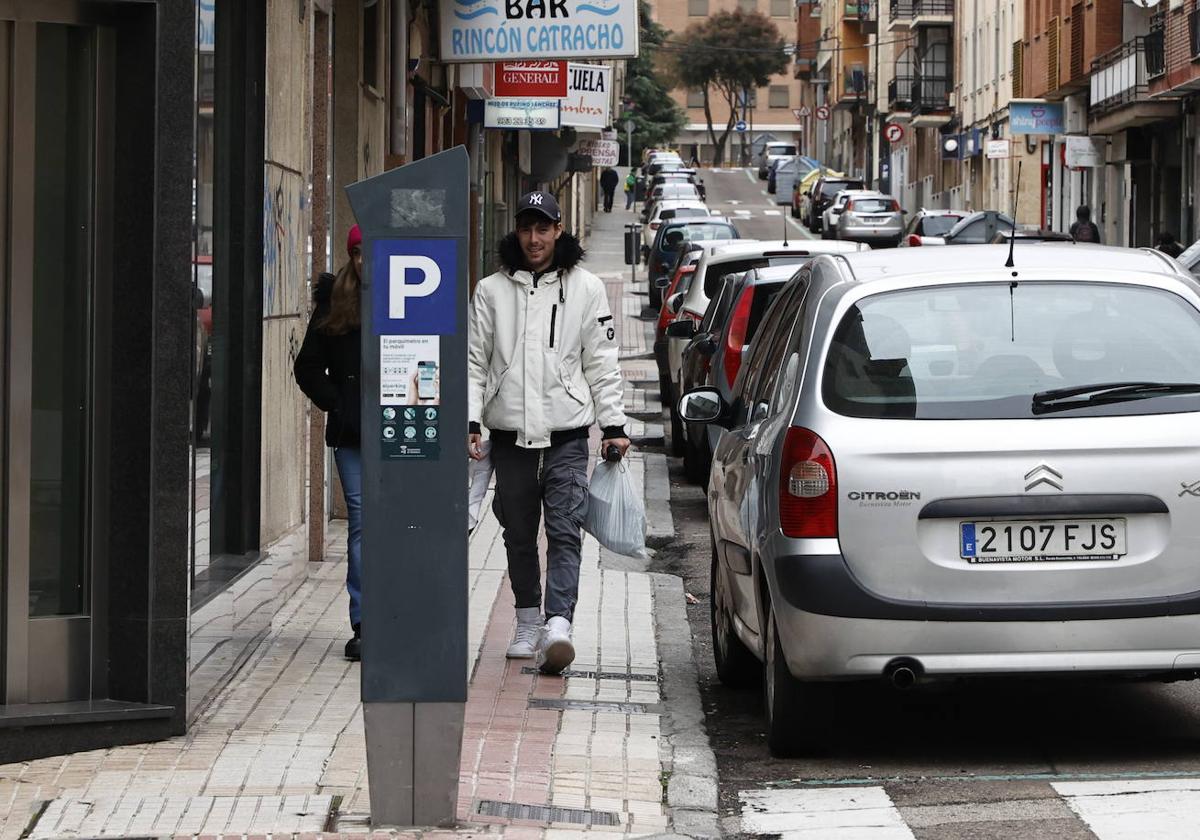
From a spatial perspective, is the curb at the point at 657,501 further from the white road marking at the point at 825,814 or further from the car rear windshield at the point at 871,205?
the car rear windshield at the point at 871,205

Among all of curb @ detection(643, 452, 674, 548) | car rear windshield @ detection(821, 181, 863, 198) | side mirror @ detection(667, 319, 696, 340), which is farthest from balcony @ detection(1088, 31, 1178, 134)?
curb @ detection(643, 452, 674, 548)

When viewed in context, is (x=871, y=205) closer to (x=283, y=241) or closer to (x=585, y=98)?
(x=585, y=98)

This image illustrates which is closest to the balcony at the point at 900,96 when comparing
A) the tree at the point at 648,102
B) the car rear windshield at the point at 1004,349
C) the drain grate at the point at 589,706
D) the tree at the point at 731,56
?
the tree at the point at 648,102

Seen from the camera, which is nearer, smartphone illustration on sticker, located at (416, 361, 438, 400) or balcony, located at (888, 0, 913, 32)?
smartphone illustration on sticker, located at (416, 361, 438, 400)

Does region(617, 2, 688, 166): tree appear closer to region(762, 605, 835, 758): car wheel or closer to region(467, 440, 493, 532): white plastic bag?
region(467, 440, 493, 532): white plastic bag

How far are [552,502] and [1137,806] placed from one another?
3.07 metres

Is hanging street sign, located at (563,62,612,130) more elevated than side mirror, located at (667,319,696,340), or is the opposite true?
hanging street sign, located at (563,62,612,130)

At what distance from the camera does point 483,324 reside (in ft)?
28.2

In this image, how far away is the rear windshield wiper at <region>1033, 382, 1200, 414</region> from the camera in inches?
264

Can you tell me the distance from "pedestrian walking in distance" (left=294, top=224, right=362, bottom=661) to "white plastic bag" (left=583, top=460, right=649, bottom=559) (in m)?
0.97

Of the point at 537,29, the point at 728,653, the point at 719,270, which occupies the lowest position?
the point at 728,653

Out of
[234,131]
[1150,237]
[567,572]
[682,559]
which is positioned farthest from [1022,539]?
[1150,237]

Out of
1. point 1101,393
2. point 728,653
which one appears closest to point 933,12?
point 728,653

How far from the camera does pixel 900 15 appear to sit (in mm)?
84500
